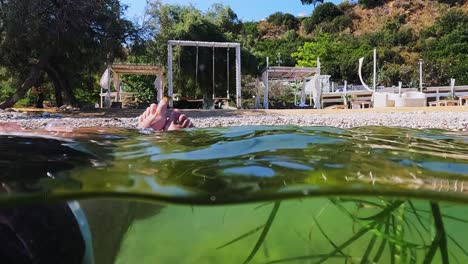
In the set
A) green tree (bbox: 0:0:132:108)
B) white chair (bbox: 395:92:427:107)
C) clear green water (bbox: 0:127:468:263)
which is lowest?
clear green water (bbox: 0:127:468:263)

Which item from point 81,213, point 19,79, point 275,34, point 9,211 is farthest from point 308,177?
point 275,34

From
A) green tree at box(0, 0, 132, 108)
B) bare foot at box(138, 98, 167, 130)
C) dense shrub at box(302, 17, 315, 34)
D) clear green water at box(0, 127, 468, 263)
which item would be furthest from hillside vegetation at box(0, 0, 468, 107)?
dense shrub at box(302, 17, 315, 34)

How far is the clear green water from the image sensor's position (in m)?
1.73

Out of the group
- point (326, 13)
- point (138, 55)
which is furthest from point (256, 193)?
point (326, 13)

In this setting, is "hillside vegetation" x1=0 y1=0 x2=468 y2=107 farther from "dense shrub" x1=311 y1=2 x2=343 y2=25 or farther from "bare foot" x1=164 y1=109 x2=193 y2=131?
"dense shrub" x1=311 y1=2 x2=343 y2=25

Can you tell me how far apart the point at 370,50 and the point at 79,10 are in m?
48.1

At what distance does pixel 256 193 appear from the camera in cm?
174

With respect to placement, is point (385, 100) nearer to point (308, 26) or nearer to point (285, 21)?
point (308, 26)

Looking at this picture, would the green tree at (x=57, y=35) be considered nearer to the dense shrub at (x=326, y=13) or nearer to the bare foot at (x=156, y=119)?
the bare foot at (x=156, y=119)

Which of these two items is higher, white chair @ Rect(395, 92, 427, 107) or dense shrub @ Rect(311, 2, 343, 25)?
dense shrub @ Rect(311, 2, 343, 25)

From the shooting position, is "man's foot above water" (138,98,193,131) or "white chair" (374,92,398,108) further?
"white chair" (374,92,398,108)

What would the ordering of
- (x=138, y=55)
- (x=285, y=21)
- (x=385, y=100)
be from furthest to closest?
(x=285, y=21)
(x=385, y=100)
(x=138, y=55)

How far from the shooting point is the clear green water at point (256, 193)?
5.67 ft

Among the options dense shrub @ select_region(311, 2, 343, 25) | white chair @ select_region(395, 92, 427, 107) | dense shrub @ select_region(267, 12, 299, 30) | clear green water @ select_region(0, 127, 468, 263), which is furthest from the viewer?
dense shrub @ select_region(267, 12, 299, 30)
